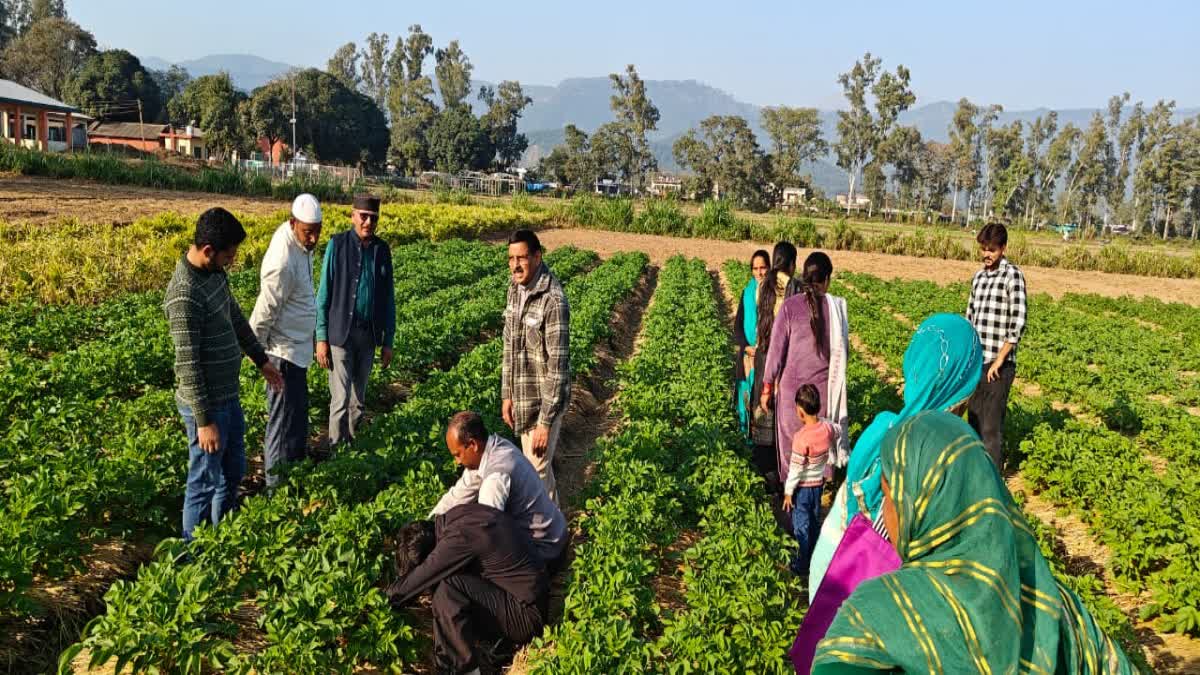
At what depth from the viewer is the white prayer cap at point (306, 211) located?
5.75 metres

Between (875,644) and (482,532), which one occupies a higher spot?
(875,644)

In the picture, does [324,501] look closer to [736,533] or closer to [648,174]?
[736,533]

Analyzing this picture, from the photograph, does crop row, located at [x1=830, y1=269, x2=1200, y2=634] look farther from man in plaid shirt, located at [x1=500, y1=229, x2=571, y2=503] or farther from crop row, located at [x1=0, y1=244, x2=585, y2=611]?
crop row, located at [x1=0, y1=244, x2=585, y2=611]

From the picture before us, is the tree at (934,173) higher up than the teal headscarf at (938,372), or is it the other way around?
the tree at (934,173)

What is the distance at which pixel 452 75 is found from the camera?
326 ft

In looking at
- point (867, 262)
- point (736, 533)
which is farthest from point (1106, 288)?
point (736, 533)

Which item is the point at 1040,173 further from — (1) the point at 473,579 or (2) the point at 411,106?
(1) the point at 473,579

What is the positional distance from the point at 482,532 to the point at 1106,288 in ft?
84.5

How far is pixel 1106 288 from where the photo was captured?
24484mm

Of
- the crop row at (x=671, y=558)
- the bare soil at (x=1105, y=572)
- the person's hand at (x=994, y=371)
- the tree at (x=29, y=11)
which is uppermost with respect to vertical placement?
the tree at (x=29, y=11)

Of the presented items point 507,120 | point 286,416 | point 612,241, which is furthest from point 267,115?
point 286,416

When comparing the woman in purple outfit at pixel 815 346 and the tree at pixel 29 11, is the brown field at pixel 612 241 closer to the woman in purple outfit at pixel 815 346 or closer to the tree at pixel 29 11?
the woman in purple outfit at pixel 815 346

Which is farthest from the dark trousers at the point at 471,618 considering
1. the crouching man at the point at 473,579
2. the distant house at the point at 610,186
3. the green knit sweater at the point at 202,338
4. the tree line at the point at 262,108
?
the distant house at the point at 610,186

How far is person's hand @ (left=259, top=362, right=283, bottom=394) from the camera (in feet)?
17.0
